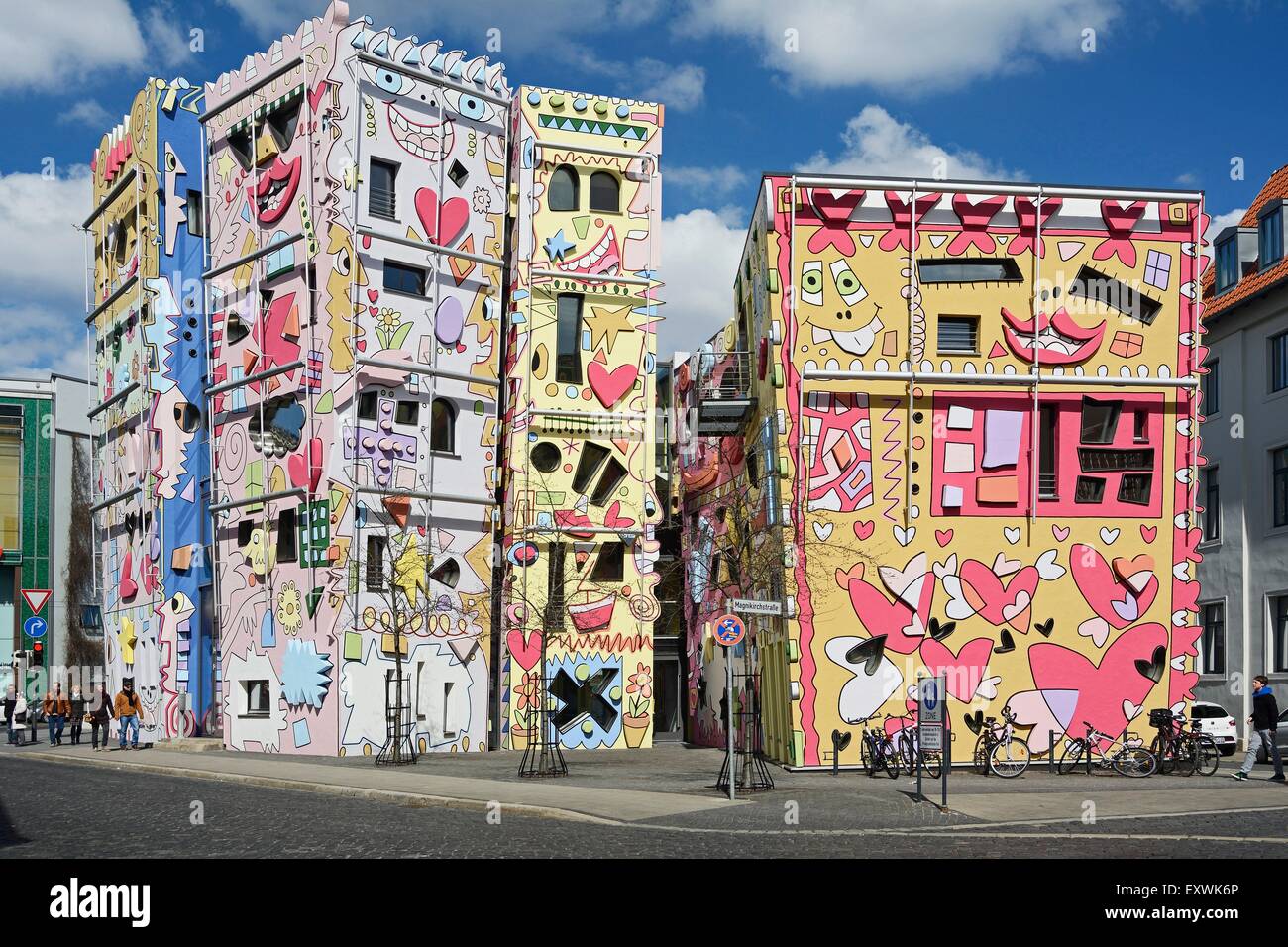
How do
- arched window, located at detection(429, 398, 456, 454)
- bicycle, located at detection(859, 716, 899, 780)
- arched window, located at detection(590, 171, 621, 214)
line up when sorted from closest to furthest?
bicycle, located at detection(859, 716, 899, 780) < arched window, located at detection(429, 398, 456, 454) < arched window, located at detection(590, 171, 621, 214)

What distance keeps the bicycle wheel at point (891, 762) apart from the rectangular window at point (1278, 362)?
19569 millimetres

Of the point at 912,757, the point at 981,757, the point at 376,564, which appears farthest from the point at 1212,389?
the point at 376,564

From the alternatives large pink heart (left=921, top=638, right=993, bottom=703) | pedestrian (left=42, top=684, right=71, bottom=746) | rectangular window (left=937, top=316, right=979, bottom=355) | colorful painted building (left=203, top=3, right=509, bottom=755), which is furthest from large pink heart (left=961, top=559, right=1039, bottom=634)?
pedestrian (left=42, top=684, right=71, bottom=746)

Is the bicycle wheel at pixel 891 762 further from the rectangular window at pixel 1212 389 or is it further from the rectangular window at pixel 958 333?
the rectangular window at pixel 1212 389

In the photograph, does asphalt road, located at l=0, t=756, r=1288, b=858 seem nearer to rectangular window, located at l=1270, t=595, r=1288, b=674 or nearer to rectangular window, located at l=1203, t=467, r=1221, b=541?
rectangular window, located at l=1270, t=595, r=1288, b=674

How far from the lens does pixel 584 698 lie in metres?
40.7

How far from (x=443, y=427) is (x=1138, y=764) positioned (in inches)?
819

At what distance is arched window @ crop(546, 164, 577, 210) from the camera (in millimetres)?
41875

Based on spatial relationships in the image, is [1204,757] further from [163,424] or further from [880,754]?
[163,424]

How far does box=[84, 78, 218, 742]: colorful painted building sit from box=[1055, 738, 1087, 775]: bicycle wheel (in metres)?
26.2

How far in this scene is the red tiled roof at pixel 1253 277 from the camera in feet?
134

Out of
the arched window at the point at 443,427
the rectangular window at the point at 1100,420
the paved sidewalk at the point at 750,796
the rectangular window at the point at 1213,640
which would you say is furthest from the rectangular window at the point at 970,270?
the rectangular window at the point at 1213,640
